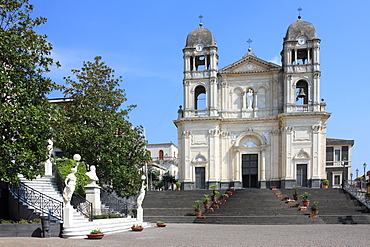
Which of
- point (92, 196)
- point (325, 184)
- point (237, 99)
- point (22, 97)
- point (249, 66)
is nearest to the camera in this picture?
point (22, 97)

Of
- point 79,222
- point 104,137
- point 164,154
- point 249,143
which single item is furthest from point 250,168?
point 164,154

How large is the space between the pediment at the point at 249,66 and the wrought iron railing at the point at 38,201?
28.2 m

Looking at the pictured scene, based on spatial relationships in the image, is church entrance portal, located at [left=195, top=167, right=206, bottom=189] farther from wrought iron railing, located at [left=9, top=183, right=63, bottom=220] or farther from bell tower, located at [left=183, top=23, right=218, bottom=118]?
wrought iron railing, located at [left=9, top=183, right=63, bottom=220]

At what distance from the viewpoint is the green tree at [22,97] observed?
1700cm

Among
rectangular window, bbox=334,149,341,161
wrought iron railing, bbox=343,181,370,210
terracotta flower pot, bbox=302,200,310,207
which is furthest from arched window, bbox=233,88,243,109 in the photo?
rectangular window, bbox=334,149,341,161

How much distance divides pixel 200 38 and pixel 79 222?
97.1ft

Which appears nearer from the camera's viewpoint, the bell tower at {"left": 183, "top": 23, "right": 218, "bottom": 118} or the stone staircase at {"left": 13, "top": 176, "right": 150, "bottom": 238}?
the stone staircase at {"left": 13, "top": 176, "right": 150, "bottom": 238}

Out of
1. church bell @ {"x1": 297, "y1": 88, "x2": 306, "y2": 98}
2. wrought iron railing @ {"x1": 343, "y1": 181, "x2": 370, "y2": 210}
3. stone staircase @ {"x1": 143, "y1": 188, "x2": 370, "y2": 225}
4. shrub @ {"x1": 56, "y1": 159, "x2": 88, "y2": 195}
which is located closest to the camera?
shrub @ {"x1": 56, "y1": 159, "x2": 88, "y2": 195}

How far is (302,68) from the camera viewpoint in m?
42.8

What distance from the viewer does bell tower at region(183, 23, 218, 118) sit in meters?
43.9

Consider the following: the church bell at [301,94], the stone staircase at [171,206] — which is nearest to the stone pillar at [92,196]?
the stone staircase at [171,206]

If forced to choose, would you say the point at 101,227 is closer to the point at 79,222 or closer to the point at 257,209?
the point at 79,222

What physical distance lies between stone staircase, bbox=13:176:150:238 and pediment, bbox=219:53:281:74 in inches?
940

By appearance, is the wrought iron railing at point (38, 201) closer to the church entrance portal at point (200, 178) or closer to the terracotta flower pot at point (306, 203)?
the terracotta flower pot at point (306, 203)
